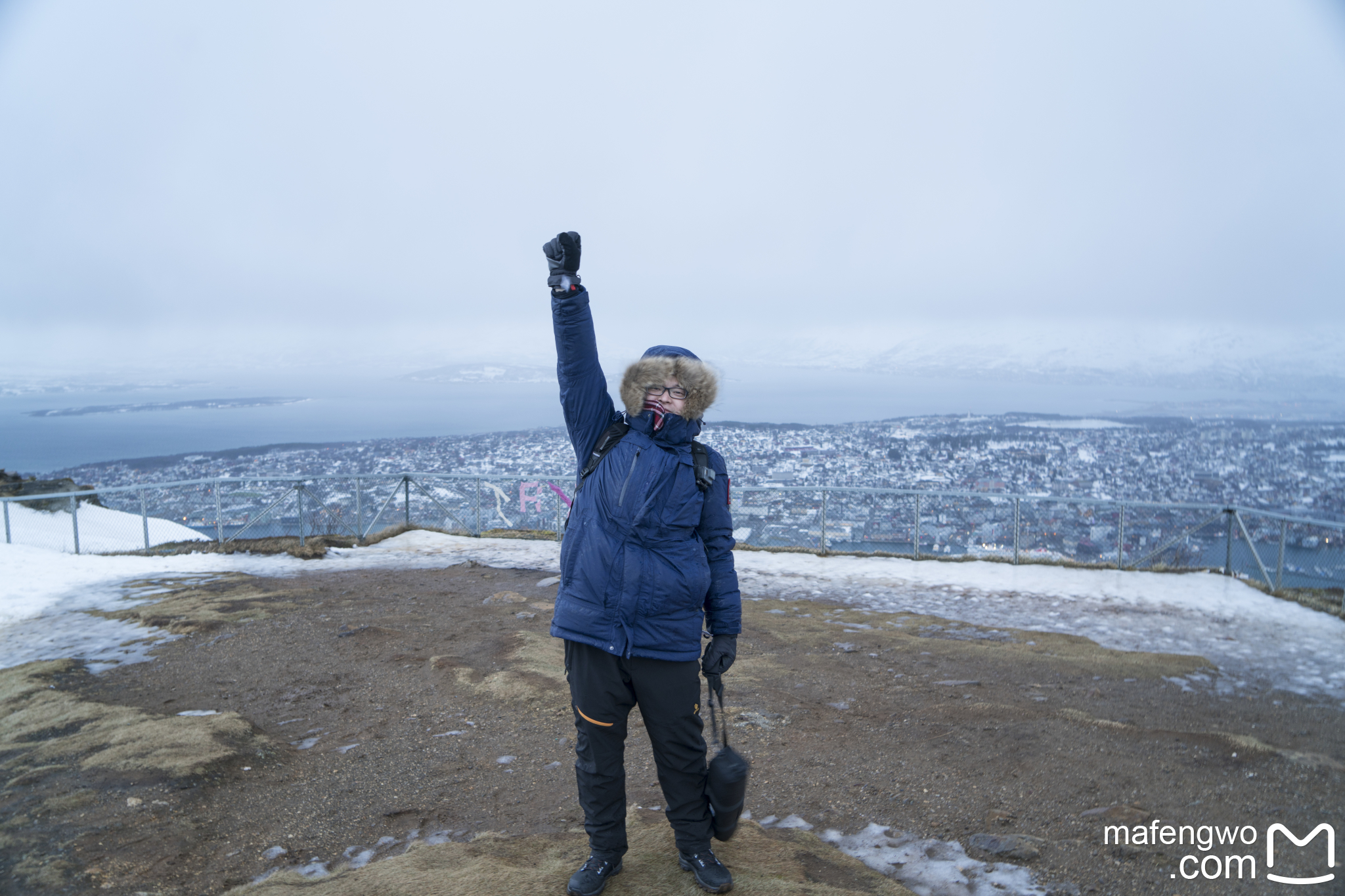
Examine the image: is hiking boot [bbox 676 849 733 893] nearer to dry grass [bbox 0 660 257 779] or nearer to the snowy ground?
dry grass [bbox 0 660 257 779]

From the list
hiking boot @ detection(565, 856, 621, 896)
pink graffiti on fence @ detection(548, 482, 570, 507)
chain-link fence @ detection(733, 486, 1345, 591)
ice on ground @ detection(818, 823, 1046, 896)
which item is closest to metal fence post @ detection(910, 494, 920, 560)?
chain-link fence @ detection(733, 486, 1345, 591)

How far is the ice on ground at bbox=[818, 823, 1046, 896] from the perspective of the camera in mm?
2830

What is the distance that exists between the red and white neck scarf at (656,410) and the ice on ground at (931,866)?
2.07 m

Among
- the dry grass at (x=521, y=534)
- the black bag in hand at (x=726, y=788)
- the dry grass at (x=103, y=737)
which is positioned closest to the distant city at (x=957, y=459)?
the dry grass at (x=521, y=534)

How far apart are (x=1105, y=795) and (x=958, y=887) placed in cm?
127

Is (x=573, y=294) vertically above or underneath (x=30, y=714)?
above

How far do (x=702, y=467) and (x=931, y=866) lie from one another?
2012 millimetres

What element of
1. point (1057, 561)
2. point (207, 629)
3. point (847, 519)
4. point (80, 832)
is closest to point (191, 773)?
point (80, 832)

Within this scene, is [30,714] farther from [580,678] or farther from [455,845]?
[580,678]

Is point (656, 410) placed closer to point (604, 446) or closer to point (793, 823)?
point (604, 446)

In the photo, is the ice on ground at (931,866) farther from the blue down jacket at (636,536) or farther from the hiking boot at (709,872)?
the blue down jacket at (636,536)

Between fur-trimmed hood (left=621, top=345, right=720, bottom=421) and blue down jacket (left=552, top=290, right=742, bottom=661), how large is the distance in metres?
0.05

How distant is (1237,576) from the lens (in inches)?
373

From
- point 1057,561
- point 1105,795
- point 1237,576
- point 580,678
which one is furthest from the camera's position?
point 1057,561
